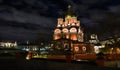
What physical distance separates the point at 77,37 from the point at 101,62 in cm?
7178

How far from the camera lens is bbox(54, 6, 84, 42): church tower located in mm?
97375

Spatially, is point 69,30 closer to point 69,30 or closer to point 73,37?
point 69,30

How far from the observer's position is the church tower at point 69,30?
319 ft

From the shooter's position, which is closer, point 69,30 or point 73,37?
point 73,37

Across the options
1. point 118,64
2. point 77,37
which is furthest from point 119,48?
point 77,37

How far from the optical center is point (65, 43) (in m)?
77.1

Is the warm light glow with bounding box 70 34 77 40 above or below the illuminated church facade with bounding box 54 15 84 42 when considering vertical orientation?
below

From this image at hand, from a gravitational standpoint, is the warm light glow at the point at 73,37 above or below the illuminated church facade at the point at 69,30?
below

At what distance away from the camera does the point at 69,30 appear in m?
99.5

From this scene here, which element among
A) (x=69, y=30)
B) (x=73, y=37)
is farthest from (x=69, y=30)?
(x=73, y=37)

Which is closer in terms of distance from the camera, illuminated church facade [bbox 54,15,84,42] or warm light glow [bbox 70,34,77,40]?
warm light glow [bbox 70,34,77,40]

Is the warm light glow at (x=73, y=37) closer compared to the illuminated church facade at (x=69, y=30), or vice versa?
the warm light glow at (x=73, y=37)

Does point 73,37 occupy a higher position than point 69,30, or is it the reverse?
point 69,30

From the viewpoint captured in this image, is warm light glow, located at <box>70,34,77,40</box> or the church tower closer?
warm light glow, located at <box>70,34,77,40</box>
